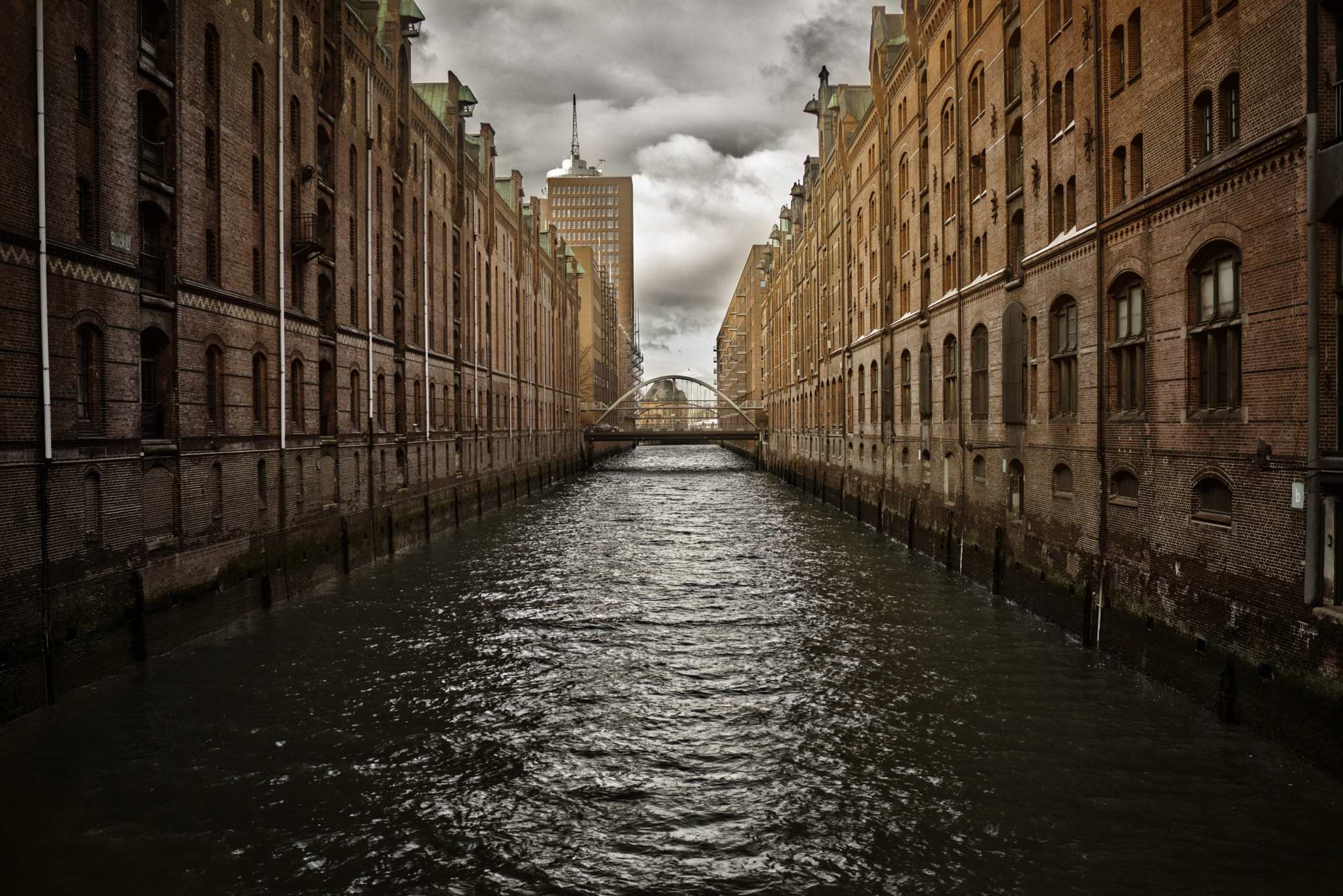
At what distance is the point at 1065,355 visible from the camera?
53.9ft

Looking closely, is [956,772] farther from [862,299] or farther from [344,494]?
[862,299]

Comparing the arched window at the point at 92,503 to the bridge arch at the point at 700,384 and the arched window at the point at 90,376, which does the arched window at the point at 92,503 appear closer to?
the arched window at the point at 90,376

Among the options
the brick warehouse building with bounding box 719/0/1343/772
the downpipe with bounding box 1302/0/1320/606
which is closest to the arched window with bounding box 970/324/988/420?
the brick warehouse building with bounding box 719/0/1343/772

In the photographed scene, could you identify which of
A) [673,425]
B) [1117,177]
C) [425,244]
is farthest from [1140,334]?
[673,425]

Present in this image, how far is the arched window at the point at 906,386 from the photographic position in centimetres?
2884

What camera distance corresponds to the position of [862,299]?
3712 centimetres

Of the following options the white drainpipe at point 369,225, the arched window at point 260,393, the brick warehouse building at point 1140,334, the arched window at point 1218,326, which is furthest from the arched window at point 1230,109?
the white drainpipe at point 369,225

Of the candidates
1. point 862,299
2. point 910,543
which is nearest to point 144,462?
point 910,543

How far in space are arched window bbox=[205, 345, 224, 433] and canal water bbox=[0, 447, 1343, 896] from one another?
14.4 ft

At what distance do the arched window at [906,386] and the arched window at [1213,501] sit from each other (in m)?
17.1

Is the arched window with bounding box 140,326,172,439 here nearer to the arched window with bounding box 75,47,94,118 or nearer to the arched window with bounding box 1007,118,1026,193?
the arched window with bounding box 75,47,94,118

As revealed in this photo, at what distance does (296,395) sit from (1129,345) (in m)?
19.1

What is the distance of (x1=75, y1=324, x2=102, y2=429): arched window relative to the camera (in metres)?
12.9

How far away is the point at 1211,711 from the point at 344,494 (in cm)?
2172
